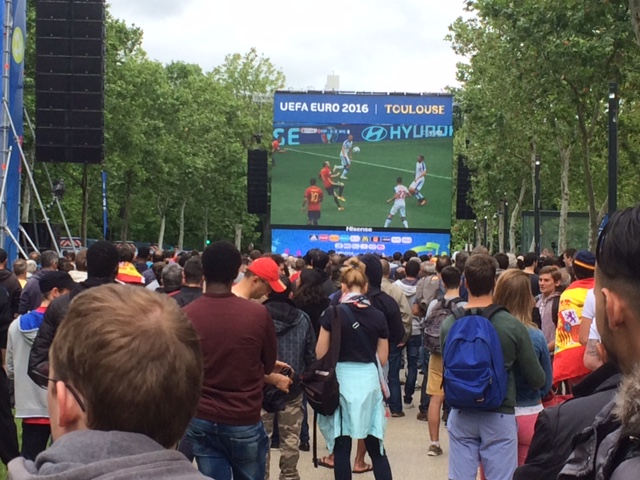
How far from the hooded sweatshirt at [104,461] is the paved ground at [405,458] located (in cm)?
710

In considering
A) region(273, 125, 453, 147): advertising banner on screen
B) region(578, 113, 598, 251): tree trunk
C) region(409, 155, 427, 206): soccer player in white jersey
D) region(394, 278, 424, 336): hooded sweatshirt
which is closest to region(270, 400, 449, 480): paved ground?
region(394, 278, 424, 336): hooded sweatshirt

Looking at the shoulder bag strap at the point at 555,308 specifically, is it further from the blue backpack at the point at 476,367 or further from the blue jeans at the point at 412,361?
the blue jeans at the point at 412,361

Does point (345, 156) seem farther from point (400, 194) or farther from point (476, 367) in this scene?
point (476, 367)

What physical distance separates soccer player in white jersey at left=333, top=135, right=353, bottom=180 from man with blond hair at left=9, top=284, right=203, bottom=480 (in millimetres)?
33627

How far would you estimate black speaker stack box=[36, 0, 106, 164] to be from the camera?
20156 millimetres

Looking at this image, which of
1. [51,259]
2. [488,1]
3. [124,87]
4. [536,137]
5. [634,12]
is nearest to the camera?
[51,259]

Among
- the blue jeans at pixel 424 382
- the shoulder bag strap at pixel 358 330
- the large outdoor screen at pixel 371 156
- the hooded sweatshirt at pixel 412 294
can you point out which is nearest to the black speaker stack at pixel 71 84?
the hooded sweatshirt at pixel 412 294

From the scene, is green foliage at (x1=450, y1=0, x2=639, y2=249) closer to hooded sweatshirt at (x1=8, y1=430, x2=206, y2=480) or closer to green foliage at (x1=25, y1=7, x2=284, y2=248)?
green foliage at (x1=25, y1=7, x2=284, y2=248)

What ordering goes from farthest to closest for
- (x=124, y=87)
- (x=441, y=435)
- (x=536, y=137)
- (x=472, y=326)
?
(x=124, y=87)
(x=536, y=137)
(x=441, y=435)
(x=472, y=326)

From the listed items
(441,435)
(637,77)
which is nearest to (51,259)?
(441,435)

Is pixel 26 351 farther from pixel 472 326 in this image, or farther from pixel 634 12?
pixel 634 12

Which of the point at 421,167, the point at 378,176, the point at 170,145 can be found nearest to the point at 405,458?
the point at 378,176

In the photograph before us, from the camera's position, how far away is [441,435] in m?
11.3

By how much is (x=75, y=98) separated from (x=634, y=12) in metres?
10.4
